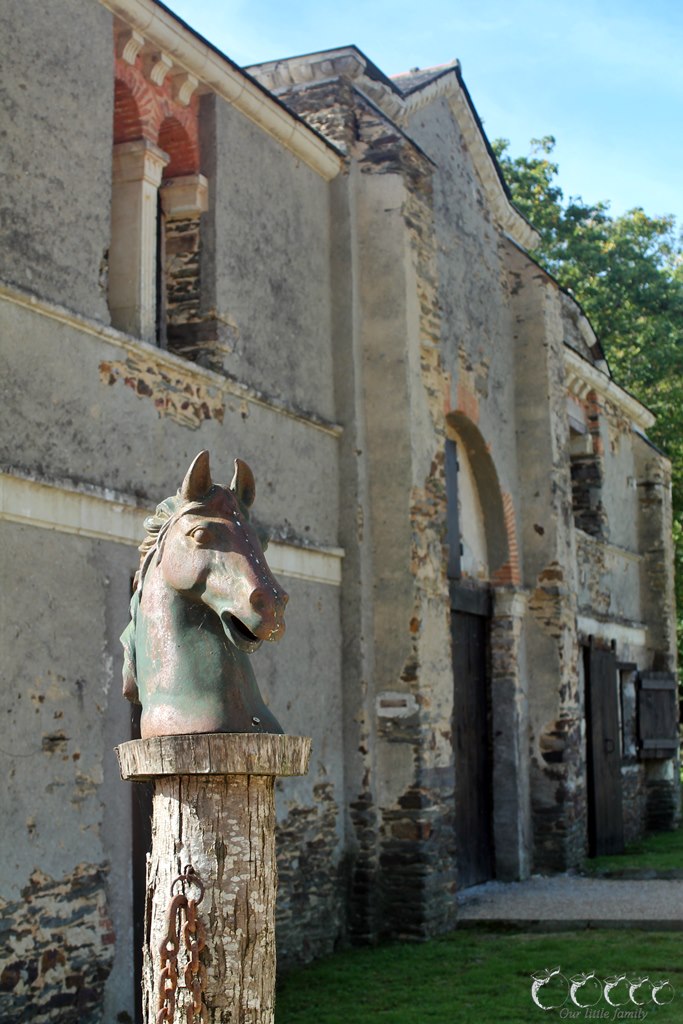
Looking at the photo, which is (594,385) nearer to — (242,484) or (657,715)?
(657,715)

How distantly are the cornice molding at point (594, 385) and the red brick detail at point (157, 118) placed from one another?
7327 millimetres

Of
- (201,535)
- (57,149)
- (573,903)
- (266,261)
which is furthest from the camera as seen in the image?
(573,903)

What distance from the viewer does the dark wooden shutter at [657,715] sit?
17953 mm

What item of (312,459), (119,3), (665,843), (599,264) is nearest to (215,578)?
(119,3)

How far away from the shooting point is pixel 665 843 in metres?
16.7

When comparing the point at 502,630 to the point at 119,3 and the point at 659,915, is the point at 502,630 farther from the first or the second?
the point at 119,3

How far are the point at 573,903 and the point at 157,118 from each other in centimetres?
758

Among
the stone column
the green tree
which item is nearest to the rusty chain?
the stone column

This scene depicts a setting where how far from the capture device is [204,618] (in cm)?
396

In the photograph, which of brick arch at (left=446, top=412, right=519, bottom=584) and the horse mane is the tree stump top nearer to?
the horse mane

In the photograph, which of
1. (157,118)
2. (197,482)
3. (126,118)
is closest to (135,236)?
(126,118)

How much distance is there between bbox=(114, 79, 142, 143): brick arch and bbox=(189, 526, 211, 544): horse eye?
5595 millimetres

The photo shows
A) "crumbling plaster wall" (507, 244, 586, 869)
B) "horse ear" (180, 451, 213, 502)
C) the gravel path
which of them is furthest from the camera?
"crumbling plaster wall" (507, 244, 586, 869)

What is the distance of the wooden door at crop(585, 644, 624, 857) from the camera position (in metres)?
15.2
